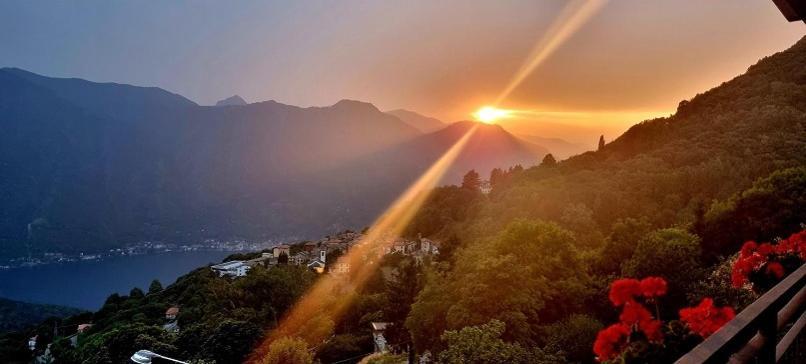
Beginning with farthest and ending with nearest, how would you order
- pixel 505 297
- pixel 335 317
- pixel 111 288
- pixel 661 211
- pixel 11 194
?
1. pixel 11 194
2. pixel 111 288
3. pixel 335 317
4. pixel 661 211
5. pixel 505 297

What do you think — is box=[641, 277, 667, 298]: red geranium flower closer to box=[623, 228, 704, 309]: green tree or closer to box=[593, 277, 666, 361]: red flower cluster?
box=[593, 277, 666, 361]: red flower cluster

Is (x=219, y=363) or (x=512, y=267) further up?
(x=512, y=267)

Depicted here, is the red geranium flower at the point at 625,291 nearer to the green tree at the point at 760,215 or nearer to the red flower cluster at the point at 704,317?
the red flower cluster at the point at 704,317

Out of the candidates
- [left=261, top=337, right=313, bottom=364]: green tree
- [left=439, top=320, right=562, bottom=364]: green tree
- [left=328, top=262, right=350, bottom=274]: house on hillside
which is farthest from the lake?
[left=439, top=320, right=562, bottom=364]: green tree

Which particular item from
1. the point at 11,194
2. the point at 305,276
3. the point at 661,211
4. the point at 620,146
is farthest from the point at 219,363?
the point at 11,194

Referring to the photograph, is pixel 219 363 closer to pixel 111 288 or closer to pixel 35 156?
pixel 111 288

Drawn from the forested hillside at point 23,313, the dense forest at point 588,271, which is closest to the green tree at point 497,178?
the dense forest at point 588,271

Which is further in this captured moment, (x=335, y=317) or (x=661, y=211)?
(x=335, y=317)
